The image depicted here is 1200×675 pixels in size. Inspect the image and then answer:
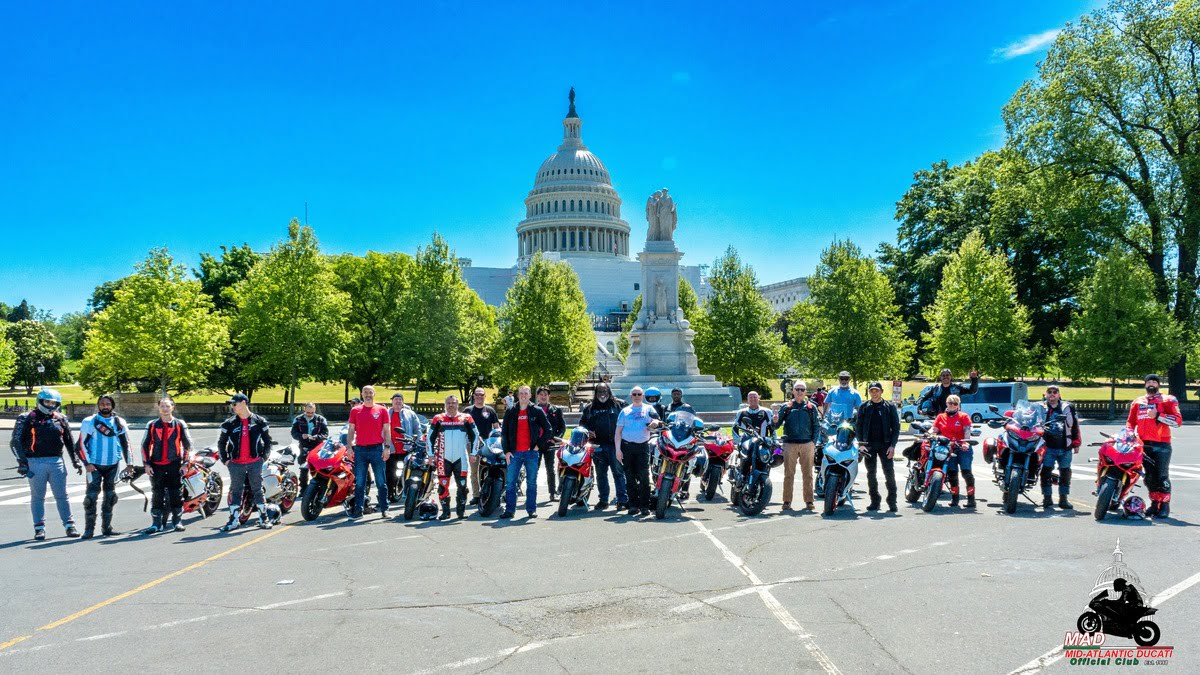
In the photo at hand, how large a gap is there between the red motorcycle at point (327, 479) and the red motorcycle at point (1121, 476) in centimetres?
1001

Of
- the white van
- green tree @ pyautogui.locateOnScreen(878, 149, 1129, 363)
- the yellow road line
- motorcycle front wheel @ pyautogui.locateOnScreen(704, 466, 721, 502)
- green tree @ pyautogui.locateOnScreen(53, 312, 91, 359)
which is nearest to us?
the yellow road line

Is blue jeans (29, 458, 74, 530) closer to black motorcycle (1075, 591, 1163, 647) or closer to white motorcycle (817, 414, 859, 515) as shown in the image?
white motorcycle (817, 414, 859, 515)

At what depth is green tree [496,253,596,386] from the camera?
4434 centimetres

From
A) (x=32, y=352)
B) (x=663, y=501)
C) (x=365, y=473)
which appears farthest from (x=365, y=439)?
(x=32, y=352)

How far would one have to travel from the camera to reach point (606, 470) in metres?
12.2

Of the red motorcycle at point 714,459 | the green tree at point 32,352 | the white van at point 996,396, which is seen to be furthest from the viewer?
the green tree at point 32,352

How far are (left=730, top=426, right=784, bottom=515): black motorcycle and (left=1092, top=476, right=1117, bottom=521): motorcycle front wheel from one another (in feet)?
13.2

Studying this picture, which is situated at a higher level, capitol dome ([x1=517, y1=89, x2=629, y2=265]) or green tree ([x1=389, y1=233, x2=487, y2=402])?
capitol dome ([x1=517, y1=89, x2=629, y2=265])

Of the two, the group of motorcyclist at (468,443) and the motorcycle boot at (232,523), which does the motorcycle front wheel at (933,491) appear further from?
the motorcycle boot at (232,523)

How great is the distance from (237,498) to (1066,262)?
48.0 metres

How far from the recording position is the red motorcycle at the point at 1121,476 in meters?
10.6

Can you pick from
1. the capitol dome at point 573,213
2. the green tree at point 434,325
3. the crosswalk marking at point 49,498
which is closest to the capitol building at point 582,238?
the capitol dome at point 573,213
